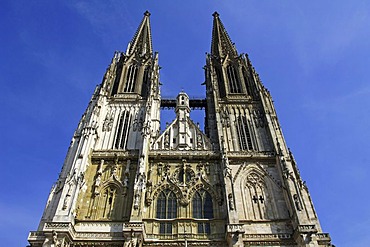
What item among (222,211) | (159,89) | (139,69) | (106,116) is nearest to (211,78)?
(159,89)

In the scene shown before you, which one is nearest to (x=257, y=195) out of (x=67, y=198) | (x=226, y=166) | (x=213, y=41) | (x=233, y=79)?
(x=226, y=166)

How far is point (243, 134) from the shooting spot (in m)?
28.4

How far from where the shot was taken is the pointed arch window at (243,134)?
90.3 feet

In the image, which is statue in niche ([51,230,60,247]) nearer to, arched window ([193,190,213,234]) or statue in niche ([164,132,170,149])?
arched window ([193,190,213,234])

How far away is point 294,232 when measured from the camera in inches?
794

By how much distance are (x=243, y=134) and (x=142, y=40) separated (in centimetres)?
2131

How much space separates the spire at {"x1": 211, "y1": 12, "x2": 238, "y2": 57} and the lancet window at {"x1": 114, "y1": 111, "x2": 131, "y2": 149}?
15.1 metres

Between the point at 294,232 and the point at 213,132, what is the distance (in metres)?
11.4

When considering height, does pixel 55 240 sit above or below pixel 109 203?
below

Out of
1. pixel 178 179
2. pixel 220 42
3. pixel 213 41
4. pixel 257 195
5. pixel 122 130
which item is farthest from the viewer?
pixel 213 41

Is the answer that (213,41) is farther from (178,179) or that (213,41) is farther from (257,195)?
(257,195)

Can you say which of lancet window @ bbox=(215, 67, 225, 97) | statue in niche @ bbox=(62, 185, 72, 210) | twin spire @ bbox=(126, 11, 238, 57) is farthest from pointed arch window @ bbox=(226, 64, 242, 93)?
statue in niche @ bbox=(62, 185, 72, 210)

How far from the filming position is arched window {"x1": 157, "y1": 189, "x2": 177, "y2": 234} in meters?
21.5

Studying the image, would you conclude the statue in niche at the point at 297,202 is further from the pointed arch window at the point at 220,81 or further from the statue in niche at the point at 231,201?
the pointed arch window at the point at 220,81
